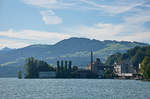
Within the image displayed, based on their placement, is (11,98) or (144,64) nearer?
(11,98)

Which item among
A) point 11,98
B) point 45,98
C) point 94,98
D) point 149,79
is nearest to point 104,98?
point 94,98

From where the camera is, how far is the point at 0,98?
72.9m

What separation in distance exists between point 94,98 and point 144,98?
32.1 ft

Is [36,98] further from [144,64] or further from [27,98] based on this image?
[144,64]

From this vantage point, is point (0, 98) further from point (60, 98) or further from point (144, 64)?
point (144, 64)

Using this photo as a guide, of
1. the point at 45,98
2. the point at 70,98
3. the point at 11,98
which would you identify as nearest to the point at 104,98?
the point at 70,98

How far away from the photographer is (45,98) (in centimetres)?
7325

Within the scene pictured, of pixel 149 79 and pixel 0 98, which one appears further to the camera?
pixel 149 79

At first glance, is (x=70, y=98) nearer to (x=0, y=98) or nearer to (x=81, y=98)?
(x=81, y=98)

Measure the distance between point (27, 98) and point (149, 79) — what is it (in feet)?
343

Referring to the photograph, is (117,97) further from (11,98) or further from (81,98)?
(11,98)

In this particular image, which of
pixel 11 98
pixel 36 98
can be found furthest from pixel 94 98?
pixel 11 98

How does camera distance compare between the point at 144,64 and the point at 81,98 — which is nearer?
the point at 81,98

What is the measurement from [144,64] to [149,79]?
8.52 m
